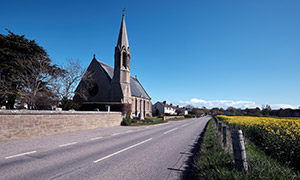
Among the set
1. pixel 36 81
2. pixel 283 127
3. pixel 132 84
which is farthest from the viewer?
pixel 132 84

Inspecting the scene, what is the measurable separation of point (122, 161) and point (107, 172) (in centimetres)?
109

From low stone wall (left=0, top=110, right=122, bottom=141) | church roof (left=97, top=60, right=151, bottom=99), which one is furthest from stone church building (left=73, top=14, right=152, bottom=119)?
low stone wall (left=0, top=110, right=122, bottom=141)

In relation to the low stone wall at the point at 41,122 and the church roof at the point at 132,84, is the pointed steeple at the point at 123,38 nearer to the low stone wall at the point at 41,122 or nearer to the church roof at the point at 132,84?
the church roof at the point at 132,84

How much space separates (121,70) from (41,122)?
21707 millimetres

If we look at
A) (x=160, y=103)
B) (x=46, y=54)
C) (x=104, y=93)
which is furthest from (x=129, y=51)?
(x=160, y=103)

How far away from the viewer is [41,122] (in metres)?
11.2

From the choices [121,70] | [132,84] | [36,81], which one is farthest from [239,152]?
[132,84]

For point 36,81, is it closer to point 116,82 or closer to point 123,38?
point 116,82

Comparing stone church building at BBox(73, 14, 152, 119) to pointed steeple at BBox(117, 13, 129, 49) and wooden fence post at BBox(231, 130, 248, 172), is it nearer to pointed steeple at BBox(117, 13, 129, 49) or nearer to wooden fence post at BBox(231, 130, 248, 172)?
pointed steeple at BBox(117, 13, 129, 49)

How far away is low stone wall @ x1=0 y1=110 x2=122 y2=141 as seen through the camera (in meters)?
9.33

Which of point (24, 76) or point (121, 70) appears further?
point (121, 70)

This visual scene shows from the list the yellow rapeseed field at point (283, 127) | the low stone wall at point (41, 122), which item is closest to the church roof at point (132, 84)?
the low stone wall at point (41, 122)

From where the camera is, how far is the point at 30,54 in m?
25.5

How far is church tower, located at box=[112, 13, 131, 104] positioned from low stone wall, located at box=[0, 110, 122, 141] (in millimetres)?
14610
